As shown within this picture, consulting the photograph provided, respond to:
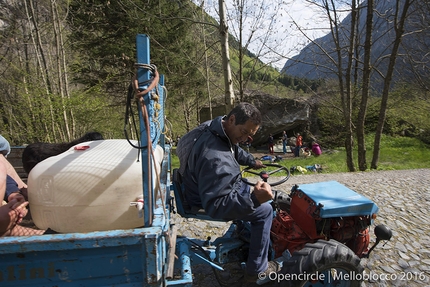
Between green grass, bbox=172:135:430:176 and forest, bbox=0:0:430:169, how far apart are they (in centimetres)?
233

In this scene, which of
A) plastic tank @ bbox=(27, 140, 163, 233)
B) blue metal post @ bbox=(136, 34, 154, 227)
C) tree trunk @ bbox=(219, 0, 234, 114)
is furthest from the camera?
tree trunk @ bbox=(219, 0, 234, 114)

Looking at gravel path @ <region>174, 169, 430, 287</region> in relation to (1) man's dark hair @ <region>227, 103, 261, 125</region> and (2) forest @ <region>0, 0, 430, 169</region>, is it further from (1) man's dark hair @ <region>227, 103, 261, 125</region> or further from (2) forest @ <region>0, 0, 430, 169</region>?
(2) forest @ <region>0, 0, 430, 169</region>

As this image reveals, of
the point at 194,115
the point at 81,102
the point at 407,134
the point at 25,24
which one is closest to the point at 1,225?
the point at 81,102

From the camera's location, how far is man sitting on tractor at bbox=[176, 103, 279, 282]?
1920 mm

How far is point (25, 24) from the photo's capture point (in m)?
10.4

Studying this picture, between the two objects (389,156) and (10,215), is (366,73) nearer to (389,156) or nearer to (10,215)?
(389,156)

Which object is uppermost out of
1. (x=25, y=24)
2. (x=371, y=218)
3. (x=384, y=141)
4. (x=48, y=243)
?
(x=25, y=24)

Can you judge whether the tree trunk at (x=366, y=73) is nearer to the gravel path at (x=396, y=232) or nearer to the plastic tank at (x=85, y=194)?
the gravel path at (x=396, y=232)

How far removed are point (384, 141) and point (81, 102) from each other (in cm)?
1888

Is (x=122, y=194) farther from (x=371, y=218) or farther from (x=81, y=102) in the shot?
(x=81, y=102)

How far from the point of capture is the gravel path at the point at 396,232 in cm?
285

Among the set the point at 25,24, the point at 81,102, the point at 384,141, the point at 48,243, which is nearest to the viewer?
the point at 48,243

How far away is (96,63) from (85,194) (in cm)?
1277

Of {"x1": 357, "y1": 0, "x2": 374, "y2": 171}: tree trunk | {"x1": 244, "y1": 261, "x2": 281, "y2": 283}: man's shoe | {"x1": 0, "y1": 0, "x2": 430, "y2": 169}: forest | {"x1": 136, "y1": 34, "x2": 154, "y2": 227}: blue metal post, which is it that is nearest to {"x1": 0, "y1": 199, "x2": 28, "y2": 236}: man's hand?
{"x1": 136, "y1": 34, "x2": 154, "y2": 227}: blue metal post
